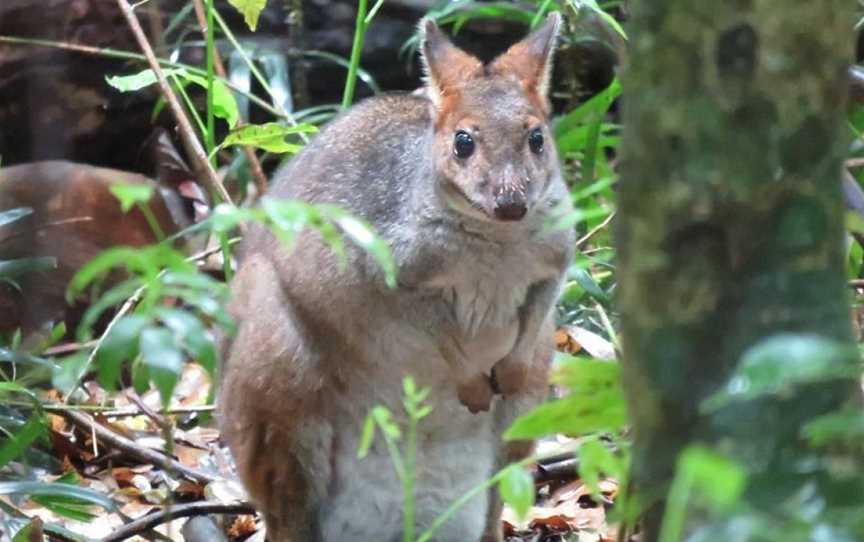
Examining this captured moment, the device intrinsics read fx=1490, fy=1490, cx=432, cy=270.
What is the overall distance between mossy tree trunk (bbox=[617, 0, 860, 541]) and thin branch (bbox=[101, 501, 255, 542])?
202 centimetres

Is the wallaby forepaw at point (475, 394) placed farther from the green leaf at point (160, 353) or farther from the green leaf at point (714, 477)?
the green leaf at point (714, 477)

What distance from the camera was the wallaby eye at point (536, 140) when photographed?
383 centimetres

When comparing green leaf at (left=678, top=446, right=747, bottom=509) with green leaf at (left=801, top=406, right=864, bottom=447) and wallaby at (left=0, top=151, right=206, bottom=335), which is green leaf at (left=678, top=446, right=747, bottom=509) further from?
wallaby at (left=0, top=151, right=206, bottom=335)

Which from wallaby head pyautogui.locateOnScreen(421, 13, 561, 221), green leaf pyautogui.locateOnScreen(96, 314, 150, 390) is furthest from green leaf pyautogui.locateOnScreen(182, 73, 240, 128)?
green leaf pyautogui.locateOnScreen(96, 314, 150, 390)

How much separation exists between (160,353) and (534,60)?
7.45 feet

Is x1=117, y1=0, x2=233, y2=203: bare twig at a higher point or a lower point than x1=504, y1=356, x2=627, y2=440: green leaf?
lower

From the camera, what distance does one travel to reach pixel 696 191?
78.0 inches

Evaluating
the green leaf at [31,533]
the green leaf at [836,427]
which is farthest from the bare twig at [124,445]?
the green leaf at [836,427]

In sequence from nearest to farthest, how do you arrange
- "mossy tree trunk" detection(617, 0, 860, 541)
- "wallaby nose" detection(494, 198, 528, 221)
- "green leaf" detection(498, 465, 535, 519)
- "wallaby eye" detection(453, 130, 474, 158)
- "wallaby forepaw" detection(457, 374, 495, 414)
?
"mossy tree trunk" detection(617, 0, 860, 541), "green leaf" detection(498, 465, 535, 519), "wallaby nose" detection(494, 198, 528, 221), "wallaby eye" detection(453, 130, 474, 158), "wallaby forepaw" detection(457, 374, 495, 414)

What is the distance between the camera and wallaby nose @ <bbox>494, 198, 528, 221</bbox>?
3.60 metres

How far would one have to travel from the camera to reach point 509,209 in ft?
11.8

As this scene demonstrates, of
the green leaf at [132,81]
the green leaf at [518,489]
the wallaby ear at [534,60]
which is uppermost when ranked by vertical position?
the green leaf at [518,489]

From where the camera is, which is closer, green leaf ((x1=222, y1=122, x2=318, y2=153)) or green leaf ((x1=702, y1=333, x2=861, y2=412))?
green leaf ((x1=702, y1=333, x2=861, y2=412))

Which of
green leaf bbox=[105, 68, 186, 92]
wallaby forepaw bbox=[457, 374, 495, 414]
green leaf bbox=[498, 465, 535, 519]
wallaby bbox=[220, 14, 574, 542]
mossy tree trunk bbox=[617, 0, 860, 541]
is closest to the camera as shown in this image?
mossy tree trunk bbox=[617, 0, 860, 541]
